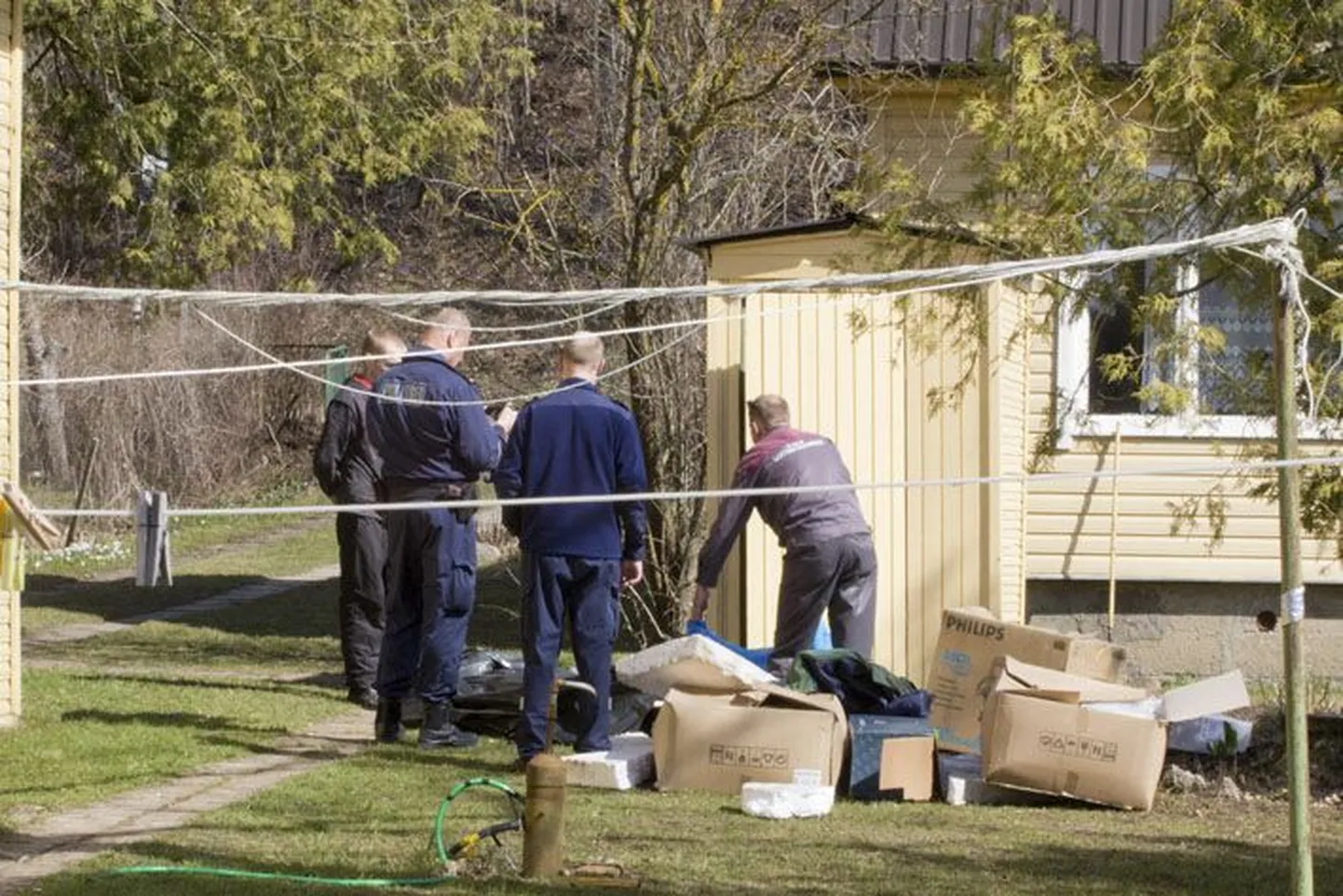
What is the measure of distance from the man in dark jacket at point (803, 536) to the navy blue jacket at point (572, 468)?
1.35 meters

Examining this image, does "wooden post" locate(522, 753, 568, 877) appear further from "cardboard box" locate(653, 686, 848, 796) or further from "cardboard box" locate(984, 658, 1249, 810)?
"cardboard box" locate(984, 658, 1249, 810)

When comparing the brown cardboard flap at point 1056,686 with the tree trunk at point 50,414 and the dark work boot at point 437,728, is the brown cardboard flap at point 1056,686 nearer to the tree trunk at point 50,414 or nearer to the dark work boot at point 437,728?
the dark work boot at point 437,728

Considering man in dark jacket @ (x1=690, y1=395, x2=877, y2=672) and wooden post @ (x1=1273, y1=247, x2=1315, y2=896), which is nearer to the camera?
wooden post @ (x1=1273, y1=247, x2=1315, y2=896)

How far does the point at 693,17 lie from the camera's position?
15477 mm

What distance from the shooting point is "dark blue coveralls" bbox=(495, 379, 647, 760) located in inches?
391

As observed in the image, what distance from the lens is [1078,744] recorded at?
9500mm

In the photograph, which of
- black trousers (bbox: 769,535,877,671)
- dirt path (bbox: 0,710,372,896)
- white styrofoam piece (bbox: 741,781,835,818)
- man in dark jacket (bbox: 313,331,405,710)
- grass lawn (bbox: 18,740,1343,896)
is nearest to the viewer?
grass lawn (bbox: 18,740,1343,896)

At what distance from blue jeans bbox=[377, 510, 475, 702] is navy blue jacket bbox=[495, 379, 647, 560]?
2.69ft

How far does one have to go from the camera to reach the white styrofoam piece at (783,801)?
29.6 feet

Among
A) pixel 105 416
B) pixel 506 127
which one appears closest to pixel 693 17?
pixel 506 127

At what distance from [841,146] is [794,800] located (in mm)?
7862

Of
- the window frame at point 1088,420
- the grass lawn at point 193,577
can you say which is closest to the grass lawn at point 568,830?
the window frame at point 1088,420

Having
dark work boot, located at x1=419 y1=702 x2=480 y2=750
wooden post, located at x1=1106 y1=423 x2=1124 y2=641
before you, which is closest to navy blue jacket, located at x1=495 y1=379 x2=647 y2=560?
dark work boot, located at x1=419 y1=702 x2=480 y2=750

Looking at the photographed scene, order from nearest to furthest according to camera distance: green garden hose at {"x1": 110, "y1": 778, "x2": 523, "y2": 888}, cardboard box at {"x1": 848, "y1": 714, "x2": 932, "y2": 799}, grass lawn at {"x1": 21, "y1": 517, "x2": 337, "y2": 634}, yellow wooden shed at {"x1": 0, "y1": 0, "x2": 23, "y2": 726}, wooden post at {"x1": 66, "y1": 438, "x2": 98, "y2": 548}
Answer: green garden hose at {"x1": 110, "y1": 778, "x2": 523, "y2": 888}, cardboard box at {"x1": 848, "y1": 714, "x2": 932, "y2": 799}, yellow wooden shed at {"x1": 0, "y1": 0, "x2": 23, "y2": 726}, grass lawn at {"x1": 21, "y1": 517, "x2": 337, "y2": 634}, wooden post at {"x1": 66, "y1": 438, "x2": 98, "y2": 548}
